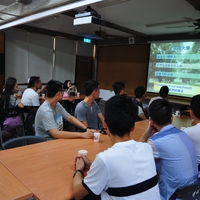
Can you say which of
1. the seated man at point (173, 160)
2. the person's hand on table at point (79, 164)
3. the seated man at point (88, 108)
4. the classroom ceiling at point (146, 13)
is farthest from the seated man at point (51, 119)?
the classroom ceiling at point (146, 13)

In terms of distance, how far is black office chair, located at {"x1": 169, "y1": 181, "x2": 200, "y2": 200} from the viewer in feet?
3.82

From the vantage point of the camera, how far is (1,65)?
632cm

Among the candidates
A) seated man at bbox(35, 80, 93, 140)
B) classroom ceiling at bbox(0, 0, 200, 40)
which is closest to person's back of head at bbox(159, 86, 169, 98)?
classroom ceiling at bbox(0, 0, 200, 40)

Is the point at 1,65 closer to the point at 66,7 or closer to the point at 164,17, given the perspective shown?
the point at 66,7

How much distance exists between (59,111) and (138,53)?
630 centimetres

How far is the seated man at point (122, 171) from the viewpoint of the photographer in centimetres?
90

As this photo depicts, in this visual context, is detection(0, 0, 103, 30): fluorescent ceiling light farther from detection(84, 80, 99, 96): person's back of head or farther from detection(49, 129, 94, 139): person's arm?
detection(49, 129, 94, 139): person's arm

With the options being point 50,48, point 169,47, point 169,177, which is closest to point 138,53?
point 169,47

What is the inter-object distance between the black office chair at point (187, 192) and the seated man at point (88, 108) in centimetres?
159

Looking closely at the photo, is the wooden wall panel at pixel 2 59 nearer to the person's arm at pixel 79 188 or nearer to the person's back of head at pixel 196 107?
the person's arm at pixel 79 188

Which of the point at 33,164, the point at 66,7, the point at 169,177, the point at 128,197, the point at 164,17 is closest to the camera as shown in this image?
the point at 128,197

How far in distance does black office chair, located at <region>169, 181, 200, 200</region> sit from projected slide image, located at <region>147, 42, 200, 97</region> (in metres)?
5.98

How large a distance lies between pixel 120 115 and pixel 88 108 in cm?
165

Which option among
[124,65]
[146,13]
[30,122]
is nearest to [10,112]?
[30,122]
